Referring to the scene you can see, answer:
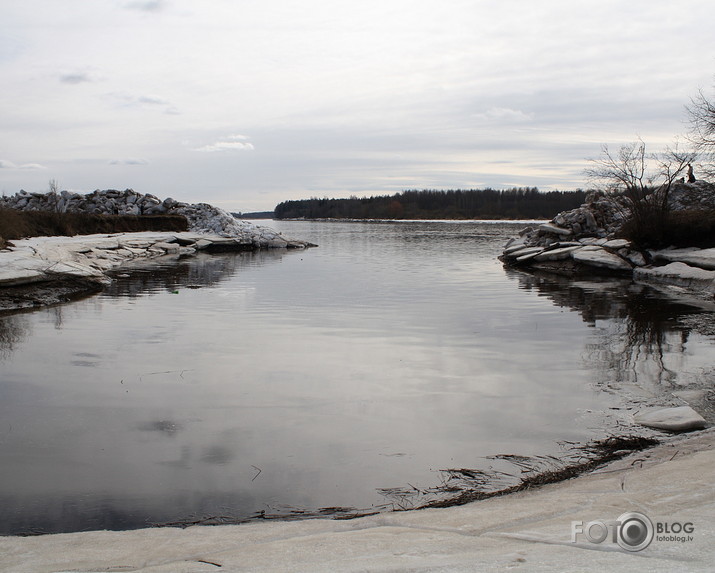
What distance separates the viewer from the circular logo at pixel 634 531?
124 inches

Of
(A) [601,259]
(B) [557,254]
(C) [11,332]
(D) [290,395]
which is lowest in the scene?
(D) [290,395]

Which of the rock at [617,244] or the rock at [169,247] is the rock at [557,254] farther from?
the rock at [169,247]

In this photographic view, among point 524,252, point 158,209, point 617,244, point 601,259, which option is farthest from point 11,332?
point 158,209

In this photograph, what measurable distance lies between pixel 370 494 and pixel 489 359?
4587 millimetres

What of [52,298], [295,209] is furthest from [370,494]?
[295,209]

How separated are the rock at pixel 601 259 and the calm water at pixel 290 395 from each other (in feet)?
29.1

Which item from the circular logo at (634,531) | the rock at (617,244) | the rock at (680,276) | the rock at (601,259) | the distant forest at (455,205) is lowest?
the circular logo at (634,531)

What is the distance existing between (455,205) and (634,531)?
492 feet

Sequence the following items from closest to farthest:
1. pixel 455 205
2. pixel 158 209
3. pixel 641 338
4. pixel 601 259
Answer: pixel 641 338, pixel 601 259, pixel 158 209, pixel 455 205

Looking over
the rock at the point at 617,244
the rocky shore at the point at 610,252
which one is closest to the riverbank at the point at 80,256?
the rocky shore at the point at 610,252

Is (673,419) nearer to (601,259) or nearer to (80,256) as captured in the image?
(601,259)

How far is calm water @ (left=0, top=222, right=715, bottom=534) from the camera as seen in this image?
4.78 meters

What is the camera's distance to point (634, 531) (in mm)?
3367

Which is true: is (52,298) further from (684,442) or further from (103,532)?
(684,442)
